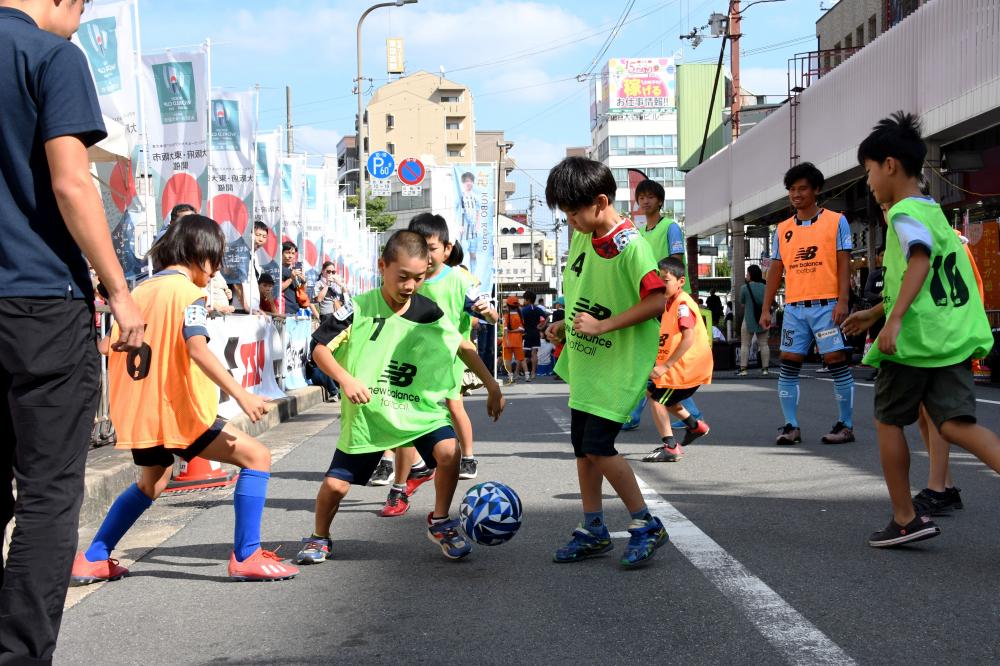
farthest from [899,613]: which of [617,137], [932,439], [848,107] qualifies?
[617,137]

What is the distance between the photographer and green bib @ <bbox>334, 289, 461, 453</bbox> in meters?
4.98

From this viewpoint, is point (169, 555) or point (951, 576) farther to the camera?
point (169, 555)

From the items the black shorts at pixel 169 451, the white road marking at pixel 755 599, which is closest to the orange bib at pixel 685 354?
the white road marking at pixel 755 599

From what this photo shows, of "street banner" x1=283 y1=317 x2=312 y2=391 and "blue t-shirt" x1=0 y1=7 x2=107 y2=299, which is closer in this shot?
"blue t-shirt" x1=0 y1=7 x2=107 y2=299

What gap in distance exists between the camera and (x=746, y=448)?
8680 mm

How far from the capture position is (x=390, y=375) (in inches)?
199

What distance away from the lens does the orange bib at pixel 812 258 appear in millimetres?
8469

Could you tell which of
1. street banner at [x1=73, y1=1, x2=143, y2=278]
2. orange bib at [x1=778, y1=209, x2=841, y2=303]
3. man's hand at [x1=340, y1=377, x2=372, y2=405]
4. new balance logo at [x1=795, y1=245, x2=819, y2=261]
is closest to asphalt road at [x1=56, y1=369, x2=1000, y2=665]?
man's hand at [x1=340, y1=377, x2=372, y2=405]

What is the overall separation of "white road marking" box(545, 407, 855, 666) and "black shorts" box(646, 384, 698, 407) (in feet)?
7.72

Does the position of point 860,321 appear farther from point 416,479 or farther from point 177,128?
point 177,128

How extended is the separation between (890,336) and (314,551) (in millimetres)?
2635

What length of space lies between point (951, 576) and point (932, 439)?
1.47m

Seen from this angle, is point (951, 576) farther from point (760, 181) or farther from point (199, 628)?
point (760, 181)

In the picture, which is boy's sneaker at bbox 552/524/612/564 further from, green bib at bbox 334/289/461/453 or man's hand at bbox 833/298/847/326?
man's hand at bbox 833/298/847/326
